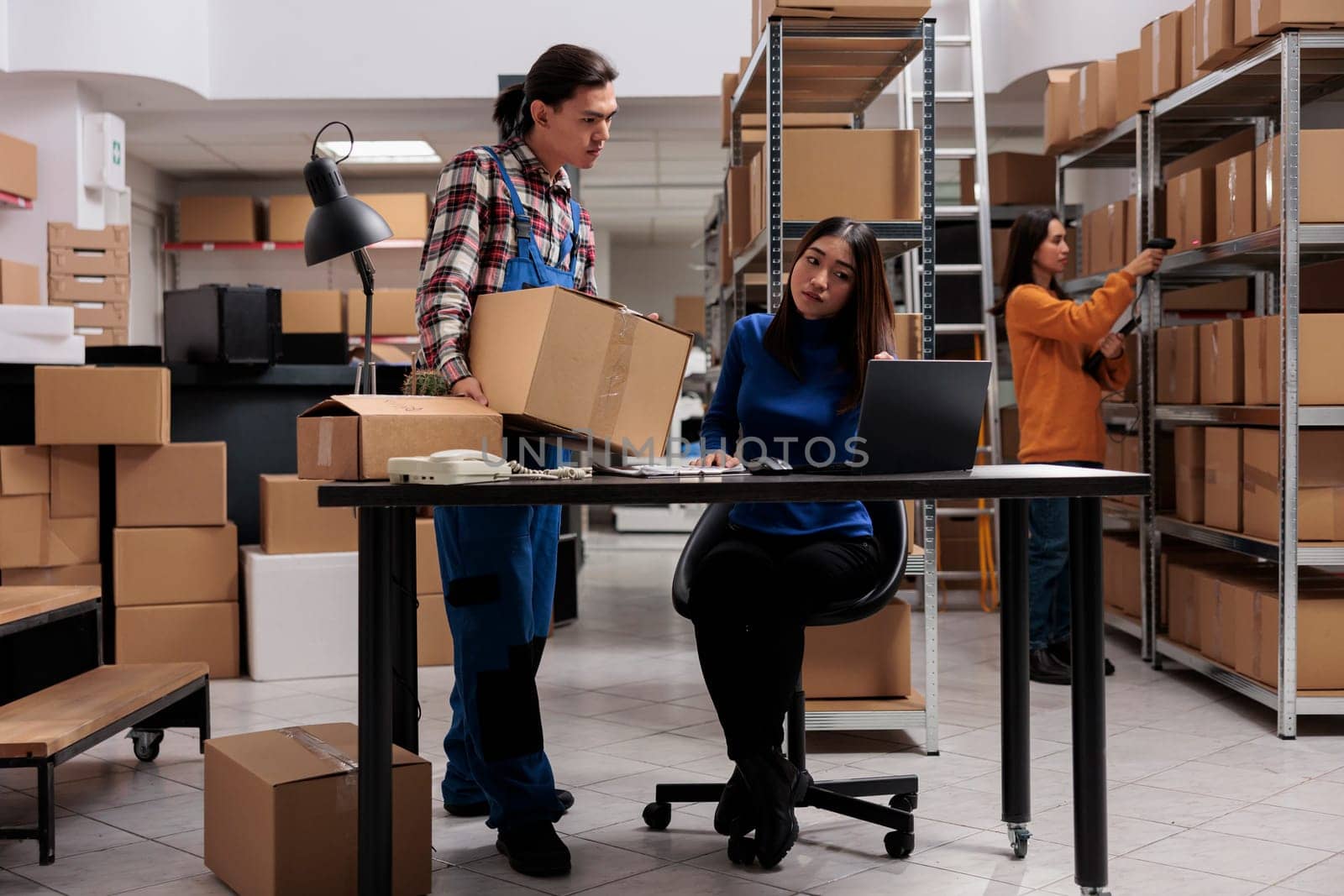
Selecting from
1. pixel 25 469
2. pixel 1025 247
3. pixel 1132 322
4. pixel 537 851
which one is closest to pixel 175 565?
pixel 25 469

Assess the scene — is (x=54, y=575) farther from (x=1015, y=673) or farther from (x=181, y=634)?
(x=1015, y=673)

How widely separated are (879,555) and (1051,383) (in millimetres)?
1913

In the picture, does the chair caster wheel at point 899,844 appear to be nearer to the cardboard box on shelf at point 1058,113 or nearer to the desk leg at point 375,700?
the desk leg at point 375,700

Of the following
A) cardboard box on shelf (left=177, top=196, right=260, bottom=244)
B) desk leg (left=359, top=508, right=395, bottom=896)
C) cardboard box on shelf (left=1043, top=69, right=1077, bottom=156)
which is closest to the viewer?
desk leg (left=359, top=508, right=395, bottom=896)

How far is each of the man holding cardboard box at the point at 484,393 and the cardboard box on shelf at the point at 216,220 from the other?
7044mm

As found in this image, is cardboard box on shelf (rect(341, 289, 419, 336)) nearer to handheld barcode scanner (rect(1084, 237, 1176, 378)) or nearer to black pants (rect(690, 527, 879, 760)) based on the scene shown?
handheld barcode scanner (rect(1084, 237, 1176, 378))

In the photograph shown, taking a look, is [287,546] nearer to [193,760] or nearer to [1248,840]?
[193,760]

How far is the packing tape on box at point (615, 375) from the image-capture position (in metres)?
2.18

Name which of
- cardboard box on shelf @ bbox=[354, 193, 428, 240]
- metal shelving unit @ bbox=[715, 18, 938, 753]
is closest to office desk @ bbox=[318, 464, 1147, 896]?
metal shelving unit @ bbox=[715, 18, 938, 753]

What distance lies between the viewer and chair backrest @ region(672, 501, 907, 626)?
7.86ft

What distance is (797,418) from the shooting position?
8.24ft

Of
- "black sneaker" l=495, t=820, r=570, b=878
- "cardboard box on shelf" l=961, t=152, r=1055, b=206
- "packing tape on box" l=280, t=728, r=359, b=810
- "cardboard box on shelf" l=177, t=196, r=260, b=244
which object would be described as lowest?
"black sneaker" l=495, t=820, r=570, b=878

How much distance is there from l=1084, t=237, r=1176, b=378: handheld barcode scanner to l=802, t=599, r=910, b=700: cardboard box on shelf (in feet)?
4.33

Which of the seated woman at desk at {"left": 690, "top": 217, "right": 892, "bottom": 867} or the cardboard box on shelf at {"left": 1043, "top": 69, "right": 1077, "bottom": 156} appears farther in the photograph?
the cardboard box on shelf at {"left": 1043, "top": 69, "right": 1077, "bottom": 156}
